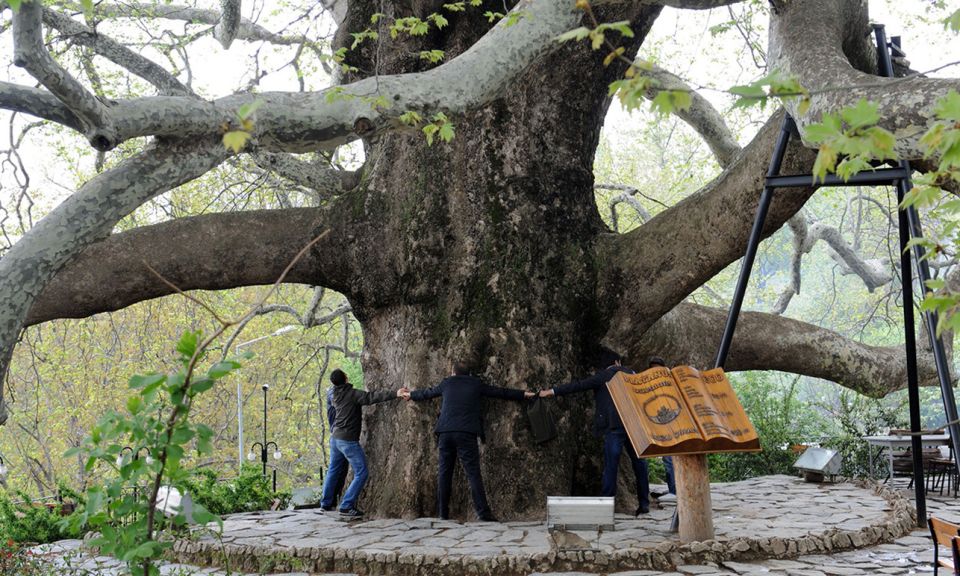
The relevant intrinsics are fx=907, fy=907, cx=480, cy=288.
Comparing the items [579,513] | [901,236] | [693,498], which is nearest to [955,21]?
[693,498]

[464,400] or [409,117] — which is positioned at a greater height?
[409,117]

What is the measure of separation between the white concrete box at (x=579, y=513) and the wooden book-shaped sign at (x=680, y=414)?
0.75 m

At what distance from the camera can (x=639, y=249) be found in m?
9.99

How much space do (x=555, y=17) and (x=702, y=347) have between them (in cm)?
595

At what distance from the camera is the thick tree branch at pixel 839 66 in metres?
6.07

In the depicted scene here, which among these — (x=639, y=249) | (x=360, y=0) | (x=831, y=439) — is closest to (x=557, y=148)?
(x=639, y=249)

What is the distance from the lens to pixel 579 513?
25.7 ft

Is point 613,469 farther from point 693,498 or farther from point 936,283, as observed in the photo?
point 936,283

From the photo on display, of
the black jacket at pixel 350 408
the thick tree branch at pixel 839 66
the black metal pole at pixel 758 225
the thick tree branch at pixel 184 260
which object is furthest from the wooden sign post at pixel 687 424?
the thick tree branch at pixel 184 260

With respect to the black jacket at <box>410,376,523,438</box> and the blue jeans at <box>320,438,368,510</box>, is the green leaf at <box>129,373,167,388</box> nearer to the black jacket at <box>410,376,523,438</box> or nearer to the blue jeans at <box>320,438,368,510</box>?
the black jacket at <box>410,376,523,438</box>

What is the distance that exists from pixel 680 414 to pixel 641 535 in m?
1.47

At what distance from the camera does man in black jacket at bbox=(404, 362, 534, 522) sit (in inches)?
364

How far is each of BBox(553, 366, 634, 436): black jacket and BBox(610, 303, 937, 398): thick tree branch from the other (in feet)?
6.02

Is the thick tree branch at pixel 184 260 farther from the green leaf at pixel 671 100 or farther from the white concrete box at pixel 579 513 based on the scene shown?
the green leaf at pixel 671 100
